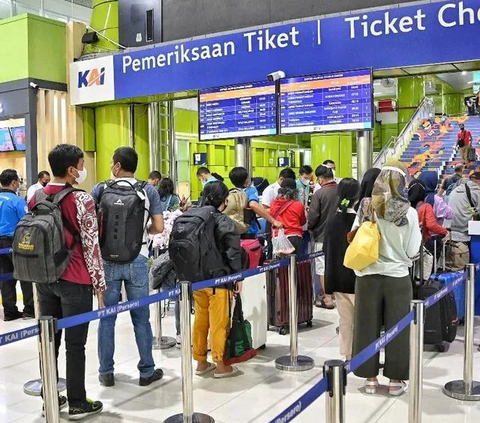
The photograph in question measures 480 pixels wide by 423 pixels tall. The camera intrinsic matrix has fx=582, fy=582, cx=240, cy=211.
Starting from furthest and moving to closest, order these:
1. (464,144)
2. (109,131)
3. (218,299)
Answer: (464,144) → (109,131) → (218,299)

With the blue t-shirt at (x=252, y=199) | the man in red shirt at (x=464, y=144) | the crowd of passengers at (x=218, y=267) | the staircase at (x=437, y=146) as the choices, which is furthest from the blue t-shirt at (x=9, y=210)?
the man in red shirt at (x=464, y=144)

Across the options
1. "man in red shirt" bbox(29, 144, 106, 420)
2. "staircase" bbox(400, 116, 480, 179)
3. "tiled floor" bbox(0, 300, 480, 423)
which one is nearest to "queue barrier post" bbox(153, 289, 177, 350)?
"tiled floor" bbox(0, 300, 480, 423)

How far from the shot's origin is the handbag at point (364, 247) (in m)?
3.56

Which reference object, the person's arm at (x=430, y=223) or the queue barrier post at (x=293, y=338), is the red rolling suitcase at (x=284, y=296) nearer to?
the queue barrier post at (x=293, y=338)

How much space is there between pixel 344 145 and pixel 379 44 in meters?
9.01

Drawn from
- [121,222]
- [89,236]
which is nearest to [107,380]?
[121,222]

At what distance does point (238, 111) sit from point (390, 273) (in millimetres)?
4312

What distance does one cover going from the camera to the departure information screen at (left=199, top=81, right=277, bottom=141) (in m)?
7.29

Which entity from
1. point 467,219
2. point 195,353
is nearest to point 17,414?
point 195,353

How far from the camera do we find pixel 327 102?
6895mm

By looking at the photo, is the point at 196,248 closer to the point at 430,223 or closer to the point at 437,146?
the point at 430,223

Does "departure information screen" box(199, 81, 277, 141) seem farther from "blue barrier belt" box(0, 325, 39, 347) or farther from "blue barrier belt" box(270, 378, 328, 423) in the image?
"blue barrier belt" box(270, 378, 328, 423)

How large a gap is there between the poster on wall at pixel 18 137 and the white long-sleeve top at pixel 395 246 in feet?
26.1

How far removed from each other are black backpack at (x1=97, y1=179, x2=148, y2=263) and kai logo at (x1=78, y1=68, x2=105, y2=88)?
210 inches
